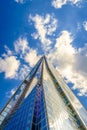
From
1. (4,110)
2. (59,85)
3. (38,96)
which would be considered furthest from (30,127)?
(59,85)

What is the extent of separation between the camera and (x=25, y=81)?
106 m

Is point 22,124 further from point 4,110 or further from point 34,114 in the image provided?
point 4,110

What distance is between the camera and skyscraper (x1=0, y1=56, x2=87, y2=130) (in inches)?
2113

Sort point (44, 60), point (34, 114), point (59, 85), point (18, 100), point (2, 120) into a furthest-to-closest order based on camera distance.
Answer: point (44, 60) → point (59, 85) → point (18, 100) → point (2, 120) → point (34, 114)

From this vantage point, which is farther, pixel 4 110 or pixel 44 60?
pixel 44 60

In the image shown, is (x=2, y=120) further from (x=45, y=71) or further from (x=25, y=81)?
(x=45, y=71)

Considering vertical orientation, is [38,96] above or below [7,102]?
below

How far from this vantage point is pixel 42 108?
60500 millimetres

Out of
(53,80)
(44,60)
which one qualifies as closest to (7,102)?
(53,80)

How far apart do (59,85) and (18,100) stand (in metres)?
20.4

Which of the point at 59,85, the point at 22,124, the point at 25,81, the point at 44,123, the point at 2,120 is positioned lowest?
the point at 44,123

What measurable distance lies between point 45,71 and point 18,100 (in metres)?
24.3

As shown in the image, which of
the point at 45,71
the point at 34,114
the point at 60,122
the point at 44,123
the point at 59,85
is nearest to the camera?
the point at 44,123

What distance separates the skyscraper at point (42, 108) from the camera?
5368cm
